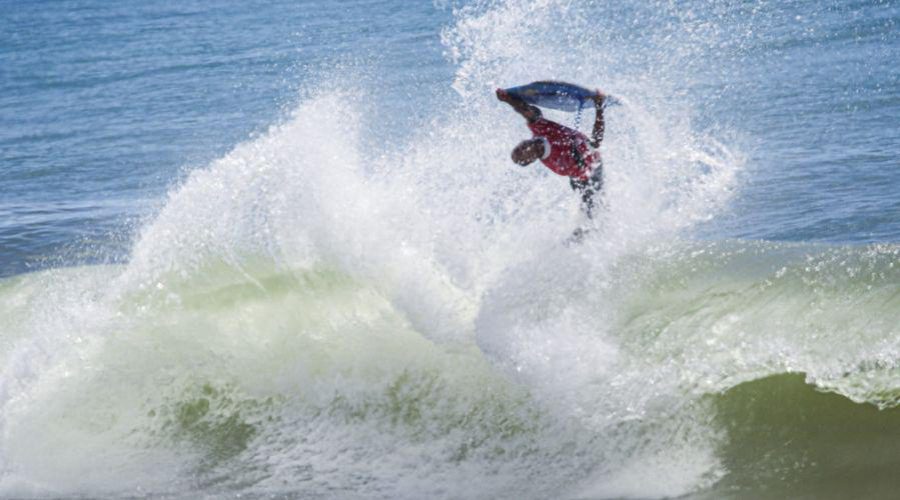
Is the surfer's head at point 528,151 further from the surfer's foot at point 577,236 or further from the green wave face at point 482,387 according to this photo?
the green wave face at point 482,387

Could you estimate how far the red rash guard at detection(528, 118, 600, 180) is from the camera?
8.02 m

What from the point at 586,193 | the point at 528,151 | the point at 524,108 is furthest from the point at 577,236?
the point at 524,108

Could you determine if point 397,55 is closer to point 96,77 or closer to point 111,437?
point 96,77

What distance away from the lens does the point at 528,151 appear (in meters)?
7.74

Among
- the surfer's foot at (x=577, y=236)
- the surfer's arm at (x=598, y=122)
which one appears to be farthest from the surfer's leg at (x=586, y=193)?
the surfer's arm at (x=598, y=122)

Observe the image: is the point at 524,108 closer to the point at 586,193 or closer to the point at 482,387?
the point at 586,193

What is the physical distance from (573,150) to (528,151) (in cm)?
44

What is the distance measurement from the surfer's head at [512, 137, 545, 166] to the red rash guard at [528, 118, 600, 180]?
0.18 m

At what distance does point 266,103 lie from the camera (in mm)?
22562

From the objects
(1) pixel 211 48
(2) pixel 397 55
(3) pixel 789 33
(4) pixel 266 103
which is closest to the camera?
(3) pixel 789 33

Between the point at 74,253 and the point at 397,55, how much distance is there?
12526 mm

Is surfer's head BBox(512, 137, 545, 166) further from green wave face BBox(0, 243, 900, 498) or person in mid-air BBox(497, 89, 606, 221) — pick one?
green wave face BBox(0, 243, 900, 498)

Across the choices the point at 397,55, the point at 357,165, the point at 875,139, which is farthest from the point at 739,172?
the point at 397,55

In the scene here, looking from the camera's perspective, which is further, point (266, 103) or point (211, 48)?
point (211, 48)
